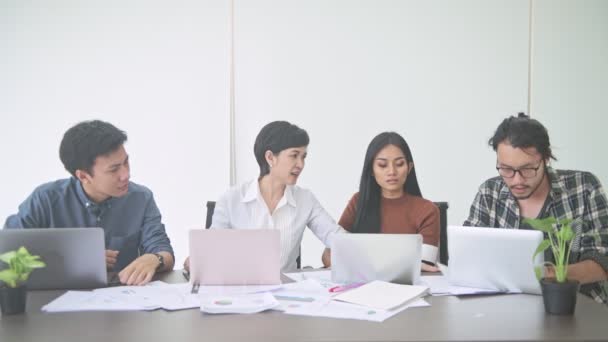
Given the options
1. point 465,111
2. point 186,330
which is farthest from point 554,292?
point 465,111

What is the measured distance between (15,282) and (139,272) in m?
0.44

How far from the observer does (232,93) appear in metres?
3.52

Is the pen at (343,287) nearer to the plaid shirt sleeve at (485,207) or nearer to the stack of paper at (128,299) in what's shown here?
the stack of paper at (128,299)

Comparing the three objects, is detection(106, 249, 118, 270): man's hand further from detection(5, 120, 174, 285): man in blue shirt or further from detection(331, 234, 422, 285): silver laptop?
detection(331, 234, 422, 285): silver laptop

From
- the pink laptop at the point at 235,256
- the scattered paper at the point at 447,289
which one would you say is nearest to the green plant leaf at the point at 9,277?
the pink laptop at the point at 235,256

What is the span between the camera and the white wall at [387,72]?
138 inches

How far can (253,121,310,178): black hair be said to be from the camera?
253 cm

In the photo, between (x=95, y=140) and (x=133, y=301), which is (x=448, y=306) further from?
(x=95, y=140)

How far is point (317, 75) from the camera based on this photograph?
3.51 metres

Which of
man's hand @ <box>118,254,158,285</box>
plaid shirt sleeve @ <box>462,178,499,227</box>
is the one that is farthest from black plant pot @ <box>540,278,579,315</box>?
man's hand @ <box>118,254,158,285</box>

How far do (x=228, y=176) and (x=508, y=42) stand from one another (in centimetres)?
207

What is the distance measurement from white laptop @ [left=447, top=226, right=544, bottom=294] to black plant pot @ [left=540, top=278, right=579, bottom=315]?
151 millimetres

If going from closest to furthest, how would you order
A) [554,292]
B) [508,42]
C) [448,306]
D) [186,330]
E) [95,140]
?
[186,330] → [554,292] → [448,306] → [95,140] → [508,42]

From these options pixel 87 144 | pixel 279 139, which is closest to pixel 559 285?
pixel 279 139
